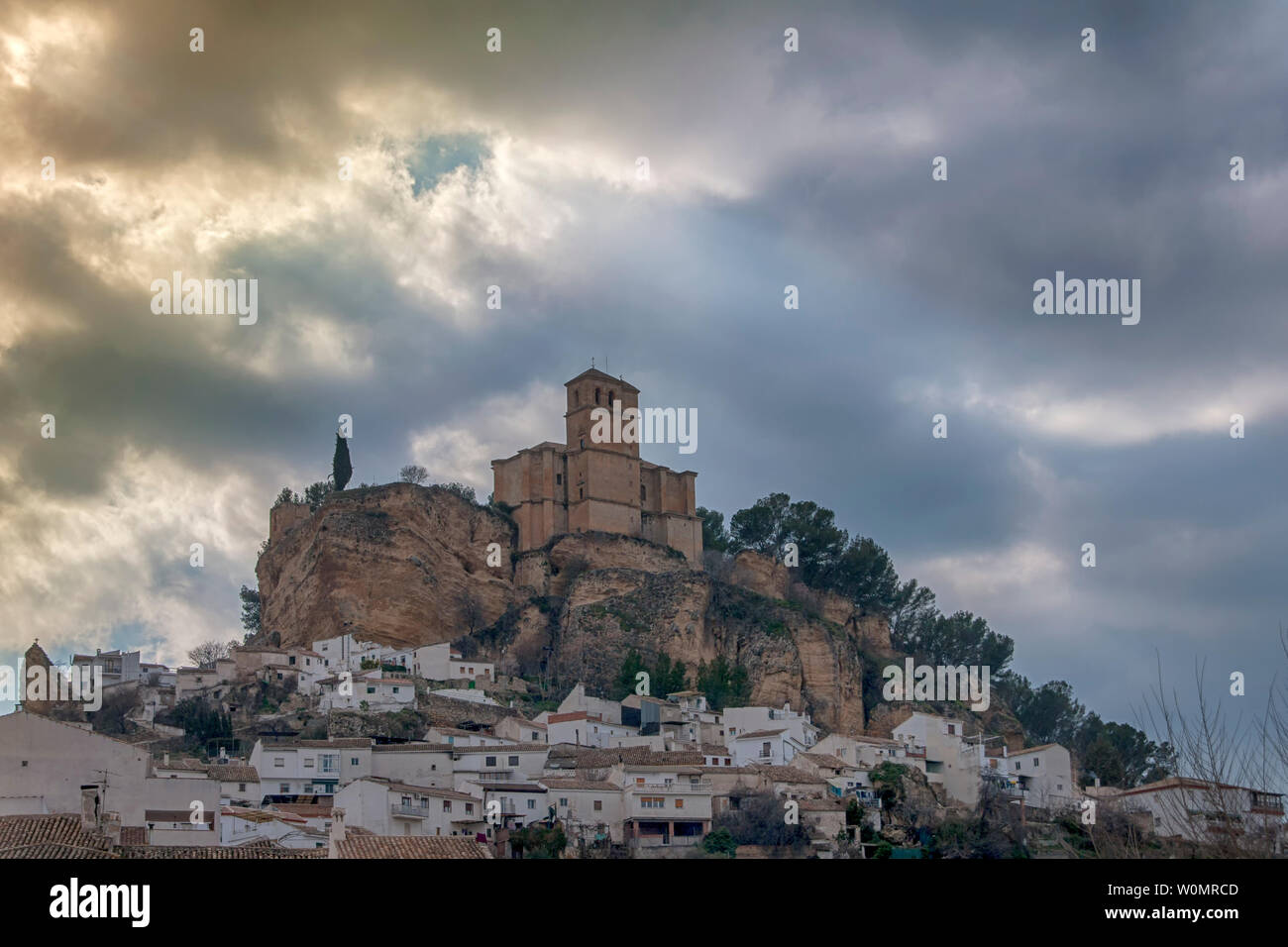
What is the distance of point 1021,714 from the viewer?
6644 cm

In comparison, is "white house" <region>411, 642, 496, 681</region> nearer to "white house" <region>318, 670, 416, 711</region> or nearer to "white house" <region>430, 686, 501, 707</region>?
"white house" <region>430, 686, 501, 707</region>

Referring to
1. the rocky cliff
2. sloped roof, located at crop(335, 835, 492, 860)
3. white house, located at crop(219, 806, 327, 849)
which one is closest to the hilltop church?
the rocky cliff

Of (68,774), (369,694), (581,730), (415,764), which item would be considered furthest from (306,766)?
(581,730)

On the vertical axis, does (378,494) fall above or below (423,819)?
above

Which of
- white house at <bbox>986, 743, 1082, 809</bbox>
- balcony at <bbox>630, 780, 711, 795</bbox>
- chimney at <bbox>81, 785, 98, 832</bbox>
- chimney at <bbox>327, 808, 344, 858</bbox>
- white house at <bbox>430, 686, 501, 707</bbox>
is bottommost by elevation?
white house at <bbox>986, 743, 1082, 809</bbox>

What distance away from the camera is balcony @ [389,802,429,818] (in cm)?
Answer: 3303

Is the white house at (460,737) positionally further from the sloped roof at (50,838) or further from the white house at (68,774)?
the sloped roof at (50,838)

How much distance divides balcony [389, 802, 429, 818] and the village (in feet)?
0.23

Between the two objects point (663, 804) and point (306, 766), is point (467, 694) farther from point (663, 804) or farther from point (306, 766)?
point (663, 804)

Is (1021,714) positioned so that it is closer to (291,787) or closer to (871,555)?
(871,555)

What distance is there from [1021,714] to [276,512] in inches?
1421

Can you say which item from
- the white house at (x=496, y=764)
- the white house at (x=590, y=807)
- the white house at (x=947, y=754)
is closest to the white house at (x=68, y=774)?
the white house at (x=496, y=764)
